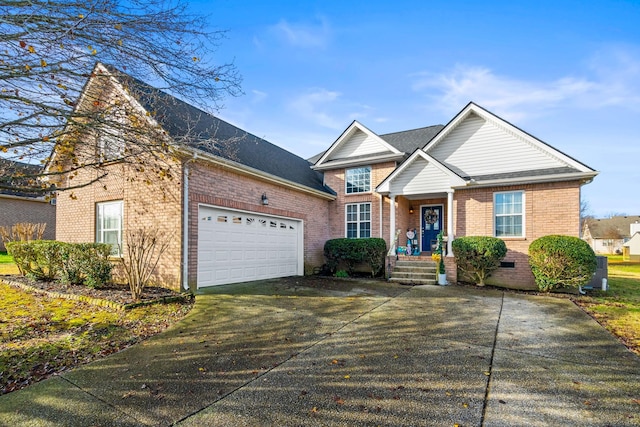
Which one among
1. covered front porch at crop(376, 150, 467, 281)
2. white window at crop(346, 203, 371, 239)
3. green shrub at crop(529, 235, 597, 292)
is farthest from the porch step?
green shrub at crop(529, 235, 597, 292)

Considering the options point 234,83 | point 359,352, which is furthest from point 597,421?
point 234,83

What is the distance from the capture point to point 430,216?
13.9 meters

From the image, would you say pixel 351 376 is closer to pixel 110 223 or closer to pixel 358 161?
pixel 110 223

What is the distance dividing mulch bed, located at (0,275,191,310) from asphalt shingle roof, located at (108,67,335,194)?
354 cm

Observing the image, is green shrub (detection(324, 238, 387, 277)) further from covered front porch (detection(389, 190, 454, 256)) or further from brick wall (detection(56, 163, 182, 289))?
brick wall (detection(56, 163, 182, 289))

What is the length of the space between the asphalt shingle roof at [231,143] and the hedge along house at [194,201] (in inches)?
2.4

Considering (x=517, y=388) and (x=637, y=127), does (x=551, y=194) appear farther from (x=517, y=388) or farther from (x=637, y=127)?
(x=517, y=388)

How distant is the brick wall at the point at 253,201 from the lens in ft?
27.9

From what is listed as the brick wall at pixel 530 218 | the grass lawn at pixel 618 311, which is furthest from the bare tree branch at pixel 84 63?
the brick wall at pixel 530 218

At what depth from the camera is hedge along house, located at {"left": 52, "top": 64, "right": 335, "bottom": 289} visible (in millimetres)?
6848

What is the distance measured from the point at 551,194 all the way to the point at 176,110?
41.9ft

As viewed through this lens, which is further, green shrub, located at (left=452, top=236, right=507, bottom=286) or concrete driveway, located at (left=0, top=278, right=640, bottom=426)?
green shrub, located at (left=452, top=236, right=507, bottom=286)

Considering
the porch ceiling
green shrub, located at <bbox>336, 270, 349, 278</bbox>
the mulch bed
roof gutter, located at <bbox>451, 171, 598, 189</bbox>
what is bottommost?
green shrub, located at <bbox>336, 270, 349, 278</bbox>

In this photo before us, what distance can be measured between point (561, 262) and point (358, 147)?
28.4 ft
